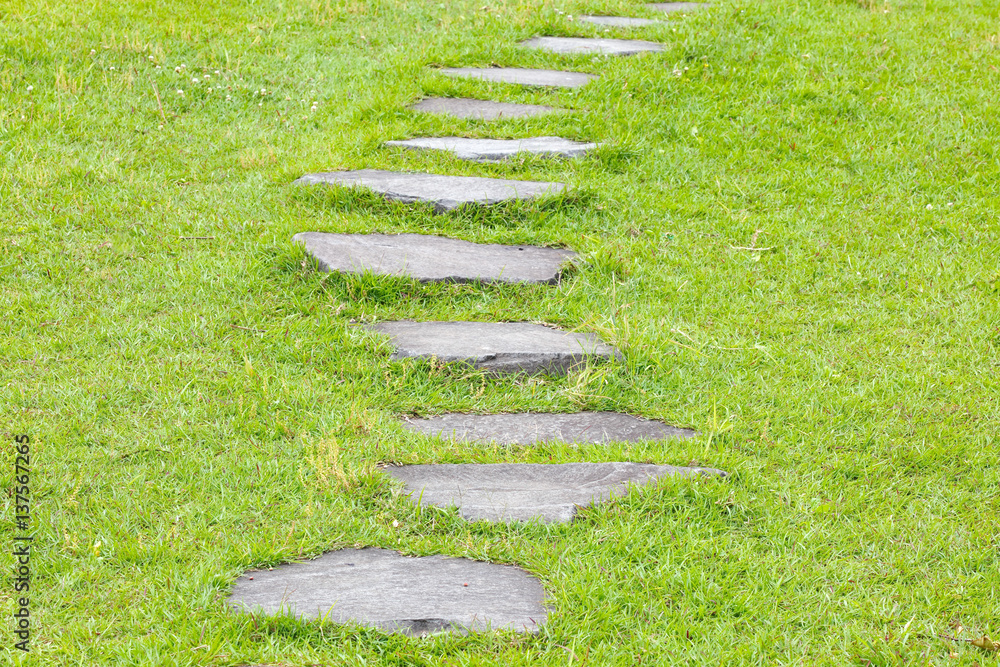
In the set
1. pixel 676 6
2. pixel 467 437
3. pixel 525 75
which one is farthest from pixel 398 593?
pixel 676 6

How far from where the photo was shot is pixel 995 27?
8.31 meters

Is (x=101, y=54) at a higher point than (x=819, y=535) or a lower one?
higher

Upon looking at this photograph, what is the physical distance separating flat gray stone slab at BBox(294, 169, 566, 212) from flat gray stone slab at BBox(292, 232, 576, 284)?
36 centimetres

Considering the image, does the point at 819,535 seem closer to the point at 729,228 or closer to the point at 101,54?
the point at 729,228

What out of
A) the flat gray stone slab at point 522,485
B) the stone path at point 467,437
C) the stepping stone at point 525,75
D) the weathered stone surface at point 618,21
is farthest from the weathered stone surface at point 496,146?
the flat gray stone slab at point 522,485

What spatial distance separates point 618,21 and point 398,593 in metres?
6.96

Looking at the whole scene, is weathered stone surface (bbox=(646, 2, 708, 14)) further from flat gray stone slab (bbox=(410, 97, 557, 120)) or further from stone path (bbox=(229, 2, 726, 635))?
stone path (bbox=(229, 2, 726, 635))

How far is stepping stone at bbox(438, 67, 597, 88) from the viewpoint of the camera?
7008 mm

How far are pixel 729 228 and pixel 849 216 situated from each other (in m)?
0.81

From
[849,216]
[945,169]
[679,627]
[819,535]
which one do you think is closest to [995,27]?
[945,169]

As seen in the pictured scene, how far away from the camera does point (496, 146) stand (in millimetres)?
6027

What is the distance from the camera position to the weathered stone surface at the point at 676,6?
868cm

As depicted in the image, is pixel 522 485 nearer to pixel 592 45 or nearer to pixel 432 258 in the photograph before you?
pixel 432 258

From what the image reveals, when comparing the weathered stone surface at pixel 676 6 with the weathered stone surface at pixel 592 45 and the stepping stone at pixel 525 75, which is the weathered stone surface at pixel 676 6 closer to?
the weathered stone surface at pixel 592 45
